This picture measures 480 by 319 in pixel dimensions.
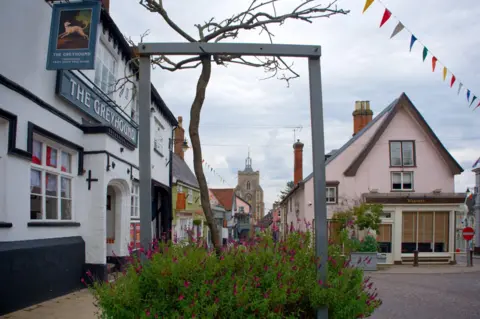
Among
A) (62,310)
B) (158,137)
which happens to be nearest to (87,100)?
(62,310)

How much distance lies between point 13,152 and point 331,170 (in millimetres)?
22697

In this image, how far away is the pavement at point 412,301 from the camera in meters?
8.21

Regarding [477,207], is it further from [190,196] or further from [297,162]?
[190,196]

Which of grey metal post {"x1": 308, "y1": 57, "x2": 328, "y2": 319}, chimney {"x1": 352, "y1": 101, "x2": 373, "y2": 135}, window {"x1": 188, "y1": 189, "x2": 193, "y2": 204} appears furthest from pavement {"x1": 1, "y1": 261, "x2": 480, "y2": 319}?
chimney {"x1": 352, "y1": 101, "x2": 373, "y2": 135}

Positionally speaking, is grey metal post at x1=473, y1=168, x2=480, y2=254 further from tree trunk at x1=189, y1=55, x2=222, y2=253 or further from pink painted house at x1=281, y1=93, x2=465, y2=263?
tree trunk at x1=189, y1=55, x2=222, y2=253

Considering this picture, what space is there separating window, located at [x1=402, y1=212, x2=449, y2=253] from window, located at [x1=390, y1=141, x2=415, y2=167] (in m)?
2.98

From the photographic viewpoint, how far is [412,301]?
12.2m

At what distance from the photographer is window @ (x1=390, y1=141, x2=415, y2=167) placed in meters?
Result: 27.9

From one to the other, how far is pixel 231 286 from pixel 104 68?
10.2 metres

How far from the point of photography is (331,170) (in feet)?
94.4

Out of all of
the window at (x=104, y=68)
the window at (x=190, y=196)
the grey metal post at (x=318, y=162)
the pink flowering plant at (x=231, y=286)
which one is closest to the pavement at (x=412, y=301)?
the pink flowering plant at (x=231, y=286)

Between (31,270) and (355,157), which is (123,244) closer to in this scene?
(31,270)

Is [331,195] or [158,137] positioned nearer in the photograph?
[158,137]

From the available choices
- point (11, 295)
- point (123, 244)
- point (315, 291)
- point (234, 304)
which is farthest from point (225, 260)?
point (123, 244)
